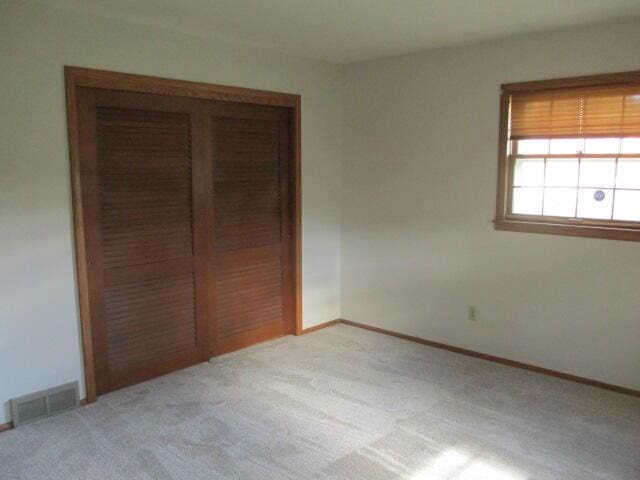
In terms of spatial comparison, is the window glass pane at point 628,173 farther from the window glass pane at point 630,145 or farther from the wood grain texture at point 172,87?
the wood grain texture at point 172,87

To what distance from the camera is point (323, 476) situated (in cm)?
259

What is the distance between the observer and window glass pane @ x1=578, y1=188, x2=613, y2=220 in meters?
3.49

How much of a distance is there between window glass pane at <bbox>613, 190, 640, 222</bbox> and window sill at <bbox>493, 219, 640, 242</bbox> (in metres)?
0.09

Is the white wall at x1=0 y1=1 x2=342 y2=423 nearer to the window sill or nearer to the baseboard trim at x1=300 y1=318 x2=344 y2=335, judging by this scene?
the baseboard trim at x1=300 y1=318 x2=344 y2=335

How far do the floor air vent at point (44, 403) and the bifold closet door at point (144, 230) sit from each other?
0.69 feet

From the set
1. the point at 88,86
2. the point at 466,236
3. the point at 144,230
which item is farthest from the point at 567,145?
the point at 88,86

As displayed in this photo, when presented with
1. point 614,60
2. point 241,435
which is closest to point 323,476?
point 241,435

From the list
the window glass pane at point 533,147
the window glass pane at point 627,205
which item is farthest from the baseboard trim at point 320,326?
the window glass pane at point 627,205

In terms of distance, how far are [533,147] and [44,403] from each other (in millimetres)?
3514

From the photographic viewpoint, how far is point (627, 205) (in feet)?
11.2

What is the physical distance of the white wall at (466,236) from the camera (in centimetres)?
348

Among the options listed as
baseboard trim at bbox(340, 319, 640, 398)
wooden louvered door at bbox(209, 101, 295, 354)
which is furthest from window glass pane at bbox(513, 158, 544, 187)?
wooden louvered door at bbox(209, 101, 295, 354)

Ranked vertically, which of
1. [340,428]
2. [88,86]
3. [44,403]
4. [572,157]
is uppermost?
[88,86]

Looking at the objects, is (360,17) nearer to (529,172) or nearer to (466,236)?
(529,172)
